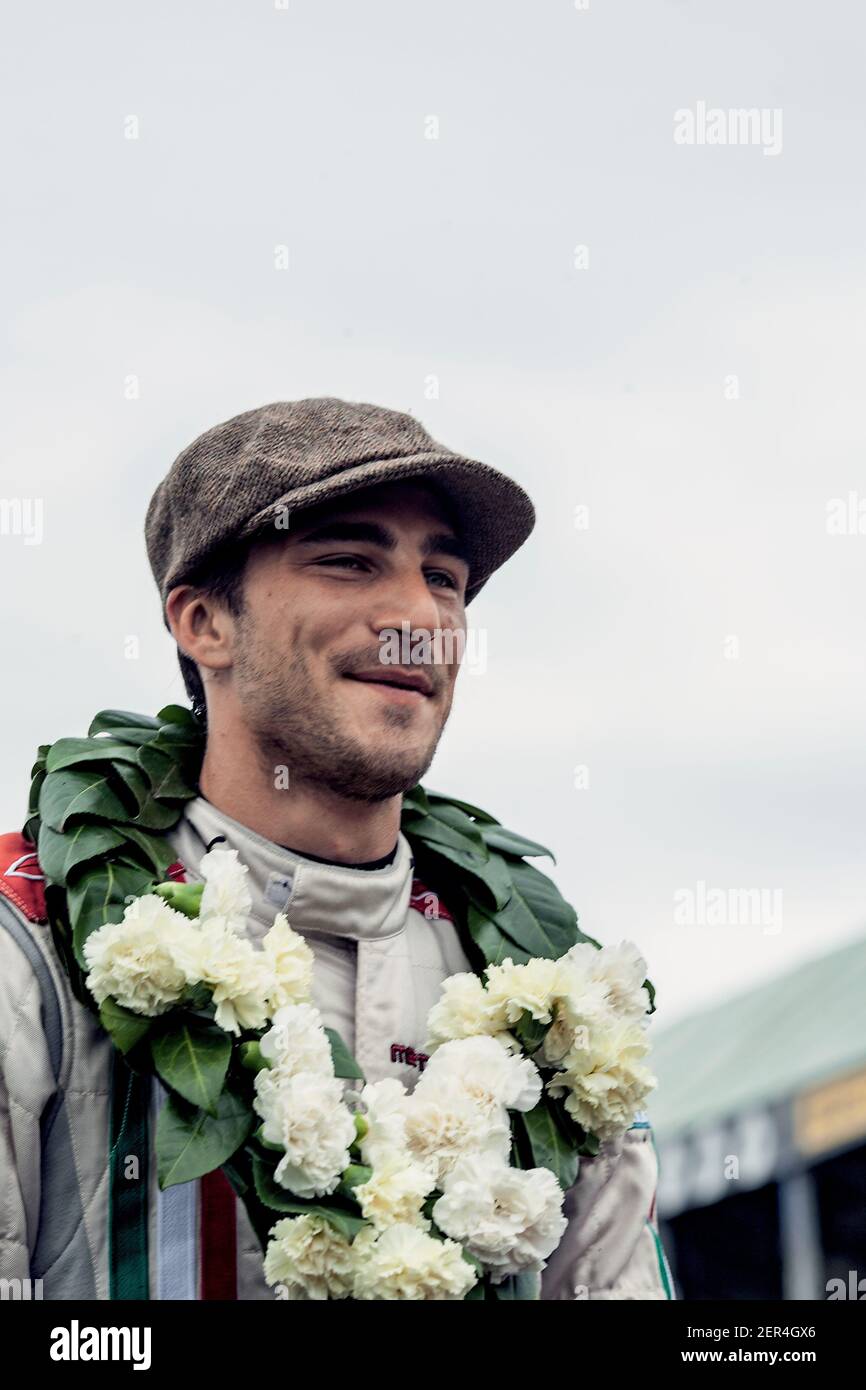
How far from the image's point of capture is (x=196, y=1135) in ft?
10.6

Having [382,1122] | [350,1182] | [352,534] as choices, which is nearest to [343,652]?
[352,534]

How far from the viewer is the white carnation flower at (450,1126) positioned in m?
3.45

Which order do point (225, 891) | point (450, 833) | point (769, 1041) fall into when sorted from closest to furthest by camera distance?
point (225, 891) → point (450, 833) → point (769, 1041)

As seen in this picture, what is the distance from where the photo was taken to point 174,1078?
10.7 feet

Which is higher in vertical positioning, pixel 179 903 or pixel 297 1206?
pixel 179 903

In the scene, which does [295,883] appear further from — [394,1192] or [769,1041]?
[769,1041]

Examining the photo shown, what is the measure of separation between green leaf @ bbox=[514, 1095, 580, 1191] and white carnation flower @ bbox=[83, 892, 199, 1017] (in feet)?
2.66

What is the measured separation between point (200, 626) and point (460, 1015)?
1017 millimetres

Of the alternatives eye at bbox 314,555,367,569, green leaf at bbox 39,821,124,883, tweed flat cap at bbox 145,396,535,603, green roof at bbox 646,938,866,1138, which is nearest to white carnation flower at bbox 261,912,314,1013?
green leaf at bbox 39,821,124,883

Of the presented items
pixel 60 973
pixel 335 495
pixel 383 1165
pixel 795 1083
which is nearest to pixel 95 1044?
pixel 60 973

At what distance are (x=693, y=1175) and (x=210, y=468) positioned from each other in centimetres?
571

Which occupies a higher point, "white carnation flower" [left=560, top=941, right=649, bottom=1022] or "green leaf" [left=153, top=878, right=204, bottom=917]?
"green leaf" [left=153, top=878, right=204, bottom=917]

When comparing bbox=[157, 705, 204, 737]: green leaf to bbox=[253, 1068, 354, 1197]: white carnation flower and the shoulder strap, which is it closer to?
the shoulder strap

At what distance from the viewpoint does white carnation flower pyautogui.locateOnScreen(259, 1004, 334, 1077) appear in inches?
130
